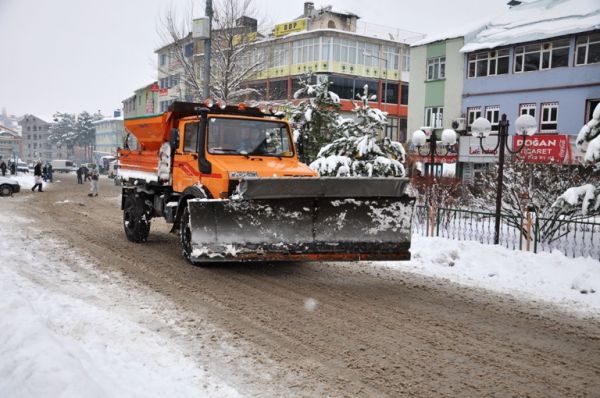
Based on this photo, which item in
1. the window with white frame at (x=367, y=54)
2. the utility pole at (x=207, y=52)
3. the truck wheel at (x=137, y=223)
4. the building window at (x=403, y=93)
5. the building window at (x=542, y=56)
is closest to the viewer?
the truck wheel at (x=137, y=223)

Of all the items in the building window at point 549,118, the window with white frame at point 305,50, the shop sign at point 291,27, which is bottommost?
the building window at point 549,118

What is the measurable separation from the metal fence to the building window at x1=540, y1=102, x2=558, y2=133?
17083 millimetres

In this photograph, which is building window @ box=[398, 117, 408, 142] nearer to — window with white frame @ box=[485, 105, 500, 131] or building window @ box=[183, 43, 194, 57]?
window with white frame @ box=[485, 105, 500, 131]

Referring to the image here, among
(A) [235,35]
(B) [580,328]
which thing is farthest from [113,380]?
(A) [235,35]

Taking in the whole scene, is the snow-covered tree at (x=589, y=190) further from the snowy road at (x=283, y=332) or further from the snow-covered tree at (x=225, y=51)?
the snow-covered tree at (x=225, y=51)

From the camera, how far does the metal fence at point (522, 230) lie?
1045 cm

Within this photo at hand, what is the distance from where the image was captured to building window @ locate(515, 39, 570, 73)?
89.4 feet

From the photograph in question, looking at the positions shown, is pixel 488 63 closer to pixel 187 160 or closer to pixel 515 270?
pixel 515 270

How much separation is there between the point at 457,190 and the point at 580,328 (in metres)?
11.0

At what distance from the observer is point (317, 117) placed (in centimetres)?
1561

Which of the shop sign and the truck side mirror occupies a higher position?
the shop sign

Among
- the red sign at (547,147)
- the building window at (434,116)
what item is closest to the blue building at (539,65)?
the red sign at (547,147)

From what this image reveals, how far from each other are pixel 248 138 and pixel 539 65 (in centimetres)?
2434

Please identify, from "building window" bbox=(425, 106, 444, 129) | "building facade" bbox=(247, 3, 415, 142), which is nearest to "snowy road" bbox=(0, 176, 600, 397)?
"building window" bbox=(425, 106, 444, 129)
